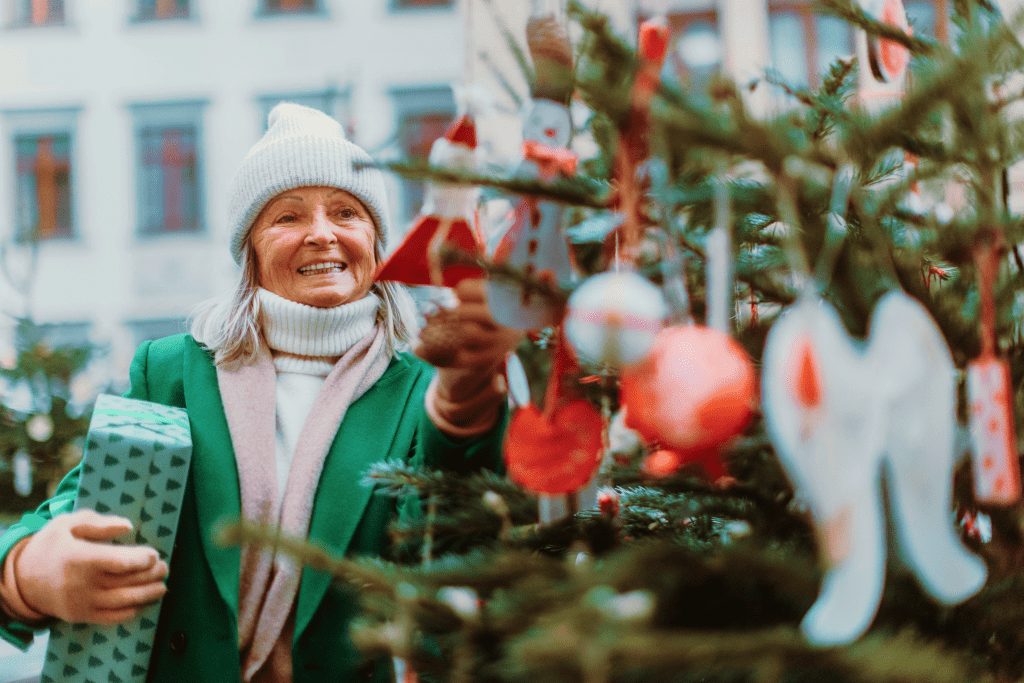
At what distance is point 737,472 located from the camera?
51 centimetres

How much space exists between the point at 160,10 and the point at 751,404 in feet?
23.9

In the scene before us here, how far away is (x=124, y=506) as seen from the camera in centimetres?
77

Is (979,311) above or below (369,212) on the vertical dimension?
below

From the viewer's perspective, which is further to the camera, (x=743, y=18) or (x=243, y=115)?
(x=243, y=115)

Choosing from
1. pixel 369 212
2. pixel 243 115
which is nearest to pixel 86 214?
pixel 243 115

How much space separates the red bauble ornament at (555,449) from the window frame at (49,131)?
679 cm

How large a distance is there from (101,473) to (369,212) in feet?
1.52

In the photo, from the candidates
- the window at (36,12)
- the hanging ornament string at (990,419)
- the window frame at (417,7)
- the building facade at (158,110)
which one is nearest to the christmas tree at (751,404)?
the hanging ornament string at (990,419)

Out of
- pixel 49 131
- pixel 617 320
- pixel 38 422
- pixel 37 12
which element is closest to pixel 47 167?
pixel 49 131

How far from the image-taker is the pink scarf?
2.87ft

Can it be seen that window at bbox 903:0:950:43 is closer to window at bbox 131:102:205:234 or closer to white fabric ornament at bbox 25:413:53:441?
white fabric ornament at bbox 25:413:53:441

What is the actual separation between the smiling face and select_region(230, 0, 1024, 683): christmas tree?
48 cm

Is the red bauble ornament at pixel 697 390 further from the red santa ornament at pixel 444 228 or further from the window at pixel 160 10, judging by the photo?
the window at pixel 160 10

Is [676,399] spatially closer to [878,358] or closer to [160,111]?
[878,358]
